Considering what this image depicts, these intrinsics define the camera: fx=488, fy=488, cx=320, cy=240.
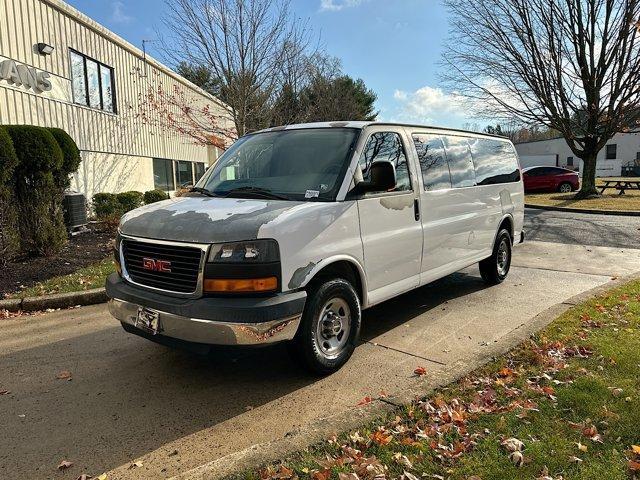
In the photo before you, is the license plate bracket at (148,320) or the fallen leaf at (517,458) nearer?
the fallen leaf at (517,458)

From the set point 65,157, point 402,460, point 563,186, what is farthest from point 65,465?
point 563,186

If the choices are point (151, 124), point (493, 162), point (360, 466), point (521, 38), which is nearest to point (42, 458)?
point (360, 466)

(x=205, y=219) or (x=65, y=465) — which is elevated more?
(x=205, y=219)

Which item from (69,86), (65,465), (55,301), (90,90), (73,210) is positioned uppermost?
(90,90)

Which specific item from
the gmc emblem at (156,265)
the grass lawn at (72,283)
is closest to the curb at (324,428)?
the gmc emblem at (156,265)

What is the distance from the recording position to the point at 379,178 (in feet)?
13.6

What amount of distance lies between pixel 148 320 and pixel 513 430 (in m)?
2.64

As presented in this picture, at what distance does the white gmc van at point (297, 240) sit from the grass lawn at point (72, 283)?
3.01 metres

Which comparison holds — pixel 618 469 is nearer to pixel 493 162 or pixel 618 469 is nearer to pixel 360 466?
pixel 360 466

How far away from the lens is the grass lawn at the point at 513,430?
2594 mm

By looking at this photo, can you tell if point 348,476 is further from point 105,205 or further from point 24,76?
point 24,76

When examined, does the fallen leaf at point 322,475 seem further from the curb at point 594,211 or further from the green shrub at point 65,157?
the curb at point 594,211

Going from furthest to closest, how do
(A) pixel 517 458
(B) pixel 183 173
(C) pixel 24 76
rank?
(B) pixel 183 173 → (C) pixel 24 76 → (A) pixel 517 458

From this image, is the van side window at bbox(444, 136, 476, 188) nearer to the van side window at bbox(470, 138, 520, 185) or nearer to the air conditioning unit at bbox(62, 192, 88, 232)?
the van side window at bbox(470, 138, 520, 185)
